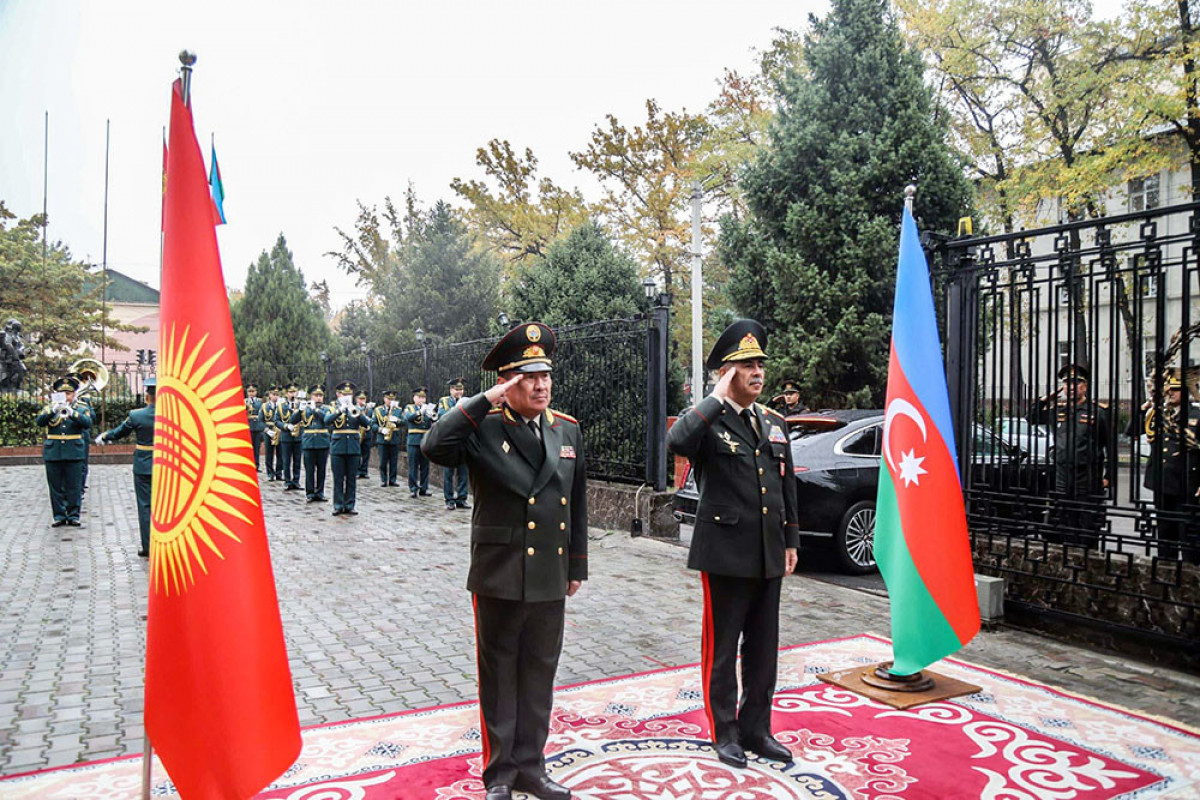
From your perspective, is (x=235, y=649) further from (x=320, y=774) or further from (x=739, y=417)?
(x=739, y=417)

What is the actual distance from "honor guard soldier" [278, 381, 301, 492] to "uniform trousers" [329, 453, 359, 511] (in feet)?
11.3

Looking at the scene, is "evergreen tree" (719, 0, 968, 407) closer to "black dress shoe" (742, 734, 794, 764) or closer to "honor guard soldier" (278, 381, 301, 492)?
"honor guard soldier" (278, 381, 301, 492)

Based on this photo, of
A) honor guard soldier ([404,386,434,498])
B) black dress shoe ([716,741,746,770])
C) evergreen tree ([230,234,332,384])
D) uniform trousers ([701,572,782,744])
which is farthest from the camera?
evergreen tree ([230,234,332,384])

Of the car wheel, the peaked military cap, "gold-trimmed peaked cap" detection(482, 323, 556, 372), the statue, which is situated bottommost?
the car wheel

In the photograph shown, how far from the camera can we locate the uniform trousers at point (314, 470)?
14859 mm

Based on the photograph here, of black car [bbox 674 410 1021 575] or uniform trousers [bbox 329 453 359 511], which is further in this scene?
uniform trousers [bbox 329 453 359 511]

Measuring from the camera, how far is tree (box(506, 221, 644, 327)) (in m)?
16.8

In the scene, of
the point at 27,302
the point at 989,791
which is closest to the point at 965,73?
the point at 989,791

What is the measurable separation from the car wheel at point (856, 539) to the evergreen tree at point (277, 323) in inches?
895

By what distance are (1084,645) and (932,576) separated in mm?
1915

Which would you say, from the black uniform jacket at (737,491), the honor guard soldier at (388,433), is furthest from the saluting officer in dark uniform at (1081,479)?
the honor guard soldier at (388,433)

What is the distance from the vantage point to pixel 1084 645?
20.5 ft

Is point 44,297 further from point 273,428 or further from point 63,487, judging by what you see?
point 63,487

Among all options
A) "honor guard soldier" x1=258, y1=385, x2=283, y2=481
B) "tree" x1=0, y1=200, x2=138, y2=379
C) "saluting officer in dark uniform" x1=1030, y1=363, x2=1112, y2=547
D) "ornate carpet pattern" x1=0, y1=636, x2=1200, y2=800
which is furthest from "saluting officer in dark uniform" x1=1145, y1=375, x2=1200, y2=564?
"tree" x1=0, y1=200, x2=138, y2=379
